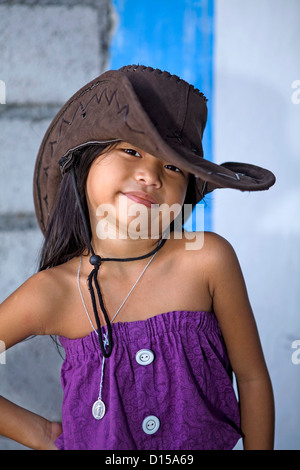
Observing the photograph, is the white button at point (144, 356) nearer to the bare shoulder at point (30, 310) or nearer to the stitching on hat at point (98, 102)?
the bare shoulder at point (30, 310)

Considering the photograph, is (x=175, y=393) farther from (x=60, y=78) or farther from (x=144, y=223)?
(x=60, y=78)

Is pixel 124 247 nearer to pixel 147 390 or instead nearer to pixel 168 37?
pixel 147 390

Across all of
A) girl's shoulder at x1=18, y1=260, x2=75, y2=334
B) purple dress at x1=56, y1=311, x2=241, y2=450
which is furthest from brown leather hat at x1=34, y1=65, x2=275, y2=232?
purple dress at x1=56, y1=311, x2=241, y2=450

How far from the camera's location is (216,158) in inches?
60.7

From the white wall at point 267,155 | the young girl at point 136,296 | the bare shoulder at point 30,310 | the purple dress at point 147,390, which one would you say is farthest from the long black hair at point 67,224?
the white wall at point 267,155

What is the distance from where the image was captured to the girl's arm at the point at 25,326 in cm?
105

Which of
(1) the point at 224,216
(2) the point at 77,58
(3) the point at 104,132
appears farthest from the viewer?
(1) the point at 224,216

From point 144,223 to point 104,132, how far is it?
0.67 feet

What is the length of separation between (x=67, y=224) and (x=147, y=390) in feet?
1.39

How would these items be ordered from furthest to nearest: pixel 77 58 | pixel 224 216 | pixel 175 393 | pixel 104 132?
pixel 224 216 < pixel 77 58 < pixel 175 393 < pixel 104 132

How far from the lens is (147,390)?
1.02 meters

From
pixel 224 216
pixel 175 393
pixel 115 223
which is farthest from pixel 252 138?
pixel 175 393

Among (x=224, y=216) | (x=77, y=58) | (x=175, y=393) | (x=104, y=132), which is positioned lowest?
(x=175, y=393)
